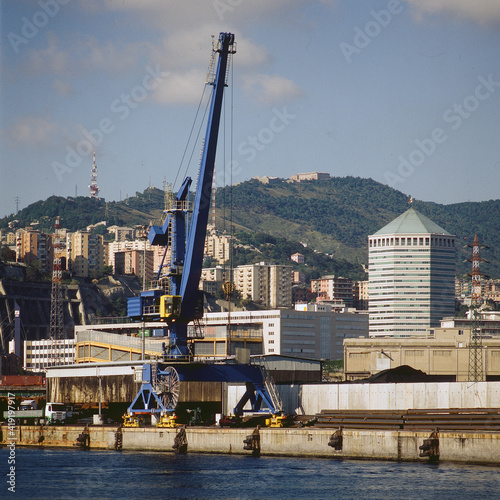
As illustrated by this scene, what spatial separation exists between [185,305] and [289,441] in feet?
49.7

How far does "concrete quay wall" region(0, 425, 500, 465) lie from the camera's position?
53.3 metres

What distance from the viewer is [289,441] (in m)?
60.1

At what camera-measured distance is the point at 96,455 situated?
63.1 m

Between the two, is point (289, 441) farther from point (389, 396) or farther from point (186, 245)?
point (186, 245)

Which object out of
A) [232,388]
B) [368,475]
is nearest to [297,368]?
[232,388]

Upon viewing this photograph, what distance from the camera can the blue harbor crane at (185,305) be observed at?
69438 mm

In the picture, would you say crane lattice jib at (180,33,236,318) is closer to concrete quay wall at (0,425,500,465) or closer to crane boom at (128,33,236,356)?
crane boom at (128,33,236,356)

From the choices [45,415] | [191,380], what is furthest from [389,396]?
[45,415]

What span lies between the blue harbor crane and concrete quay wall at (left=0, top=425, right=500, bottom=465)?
8.68 ft

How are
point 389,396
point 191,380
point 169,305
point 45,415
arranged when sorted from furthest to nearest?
point 45,415 → point 169,305 → point 191,380 → point 389,396

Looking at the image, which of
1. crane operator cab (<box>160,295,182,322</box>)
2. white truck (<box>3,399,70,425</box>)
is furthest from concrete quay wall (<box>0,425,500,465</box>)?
crane operator cab (<box>160,295,182,322</box>)

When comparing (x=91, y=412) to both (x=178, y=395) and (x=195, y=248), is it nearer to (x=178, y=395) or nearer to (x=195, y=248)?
(x=178, y=395)

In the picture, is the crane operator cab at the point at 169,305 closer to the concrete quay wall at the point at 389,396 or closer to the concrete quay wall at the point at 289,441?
the concrete quay wall at the point at 289,441

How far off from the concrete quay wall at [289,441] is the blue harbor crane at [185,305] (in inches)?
104
